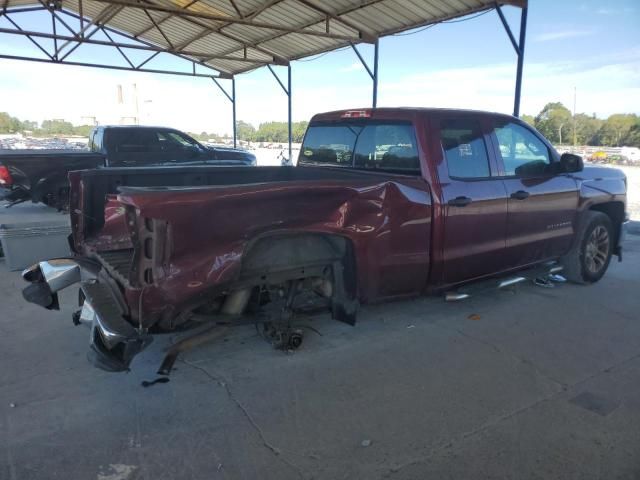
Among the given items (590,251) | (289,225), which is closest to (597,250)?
(590,251)

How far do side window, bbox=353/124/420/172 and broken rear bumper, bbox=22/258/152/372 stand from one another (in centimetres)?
248

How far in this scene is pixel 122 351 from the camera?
2.89 m

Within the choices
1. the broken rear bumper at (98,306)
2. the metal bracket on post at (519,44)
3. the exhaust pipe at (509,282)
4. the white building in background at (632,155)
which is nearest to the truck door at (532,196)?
the exhaust pipe at (509,282)

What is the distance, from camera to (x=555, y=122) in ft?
154

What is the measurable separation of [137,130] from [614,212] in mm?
9890

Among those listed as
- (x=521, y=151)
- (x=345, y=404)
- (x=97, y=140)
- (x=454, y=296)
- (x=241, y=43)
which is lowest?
(x=345, y=404)

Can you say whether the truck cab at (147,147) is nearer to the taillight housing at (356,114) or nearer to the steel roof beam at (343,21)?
the steel roof beam at (343,21)

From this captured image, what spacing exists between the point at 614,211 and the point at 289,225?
477 centimetres

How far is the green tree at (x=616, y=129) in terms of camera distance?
4397cm

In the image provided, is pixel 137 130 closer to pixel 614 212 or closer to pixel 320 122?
pixel 320 122

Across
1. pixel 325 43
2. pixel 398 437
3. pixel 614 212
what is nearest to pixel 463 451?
pixel 398 437

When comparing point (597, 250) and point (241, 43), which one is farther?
point (241, 43)

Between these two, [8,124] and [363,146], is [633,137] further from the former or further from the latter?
[8,124]

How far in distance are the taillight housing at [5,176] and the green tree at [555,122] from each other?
4263 centimetres
